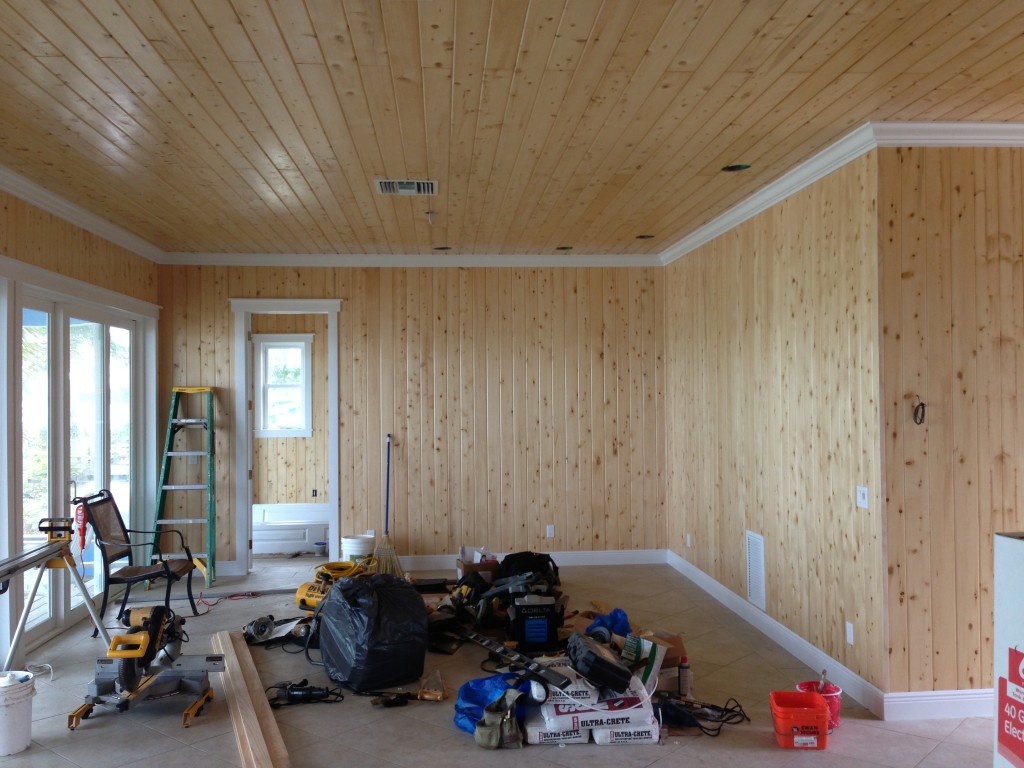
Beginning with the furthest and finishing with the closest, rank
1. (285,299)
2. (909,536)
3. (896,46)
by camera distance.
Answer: (285,299), (909,536), (896,46)

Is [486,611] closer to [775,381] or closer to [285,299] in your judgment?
[775,381]

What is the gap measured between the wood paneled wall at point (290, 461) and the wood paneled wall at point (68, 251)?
2360 mm

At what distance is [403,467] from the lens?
22.9 feet

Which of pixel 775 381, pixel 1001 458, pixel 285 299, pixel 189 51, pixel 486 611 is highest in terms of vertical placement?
pixel 189 51

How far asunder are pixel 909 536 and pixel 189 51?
4023 millimetres

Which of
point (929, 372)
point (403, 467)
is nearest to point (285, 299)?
point (403, 467)

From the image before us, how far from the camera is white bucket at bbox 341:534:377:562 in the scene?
21.5 feet

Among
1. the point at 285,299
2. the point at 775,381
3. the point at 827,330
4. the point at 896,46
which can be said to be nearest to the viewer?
the point at 896,46

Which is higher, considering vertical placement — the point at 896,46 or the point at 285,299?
the point at 896,46

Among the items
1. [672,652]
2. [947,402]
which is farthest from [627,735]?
[947,402]

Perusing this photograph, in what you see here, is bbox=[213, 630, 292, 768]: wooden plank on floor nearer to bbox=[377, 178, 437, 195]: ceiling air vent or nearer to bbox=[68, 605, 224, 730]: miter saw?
bbox=[68, 605, 224, 730]: miter saw

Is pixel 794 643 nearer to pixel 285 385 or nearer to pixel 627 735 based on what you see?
pixel 627 735

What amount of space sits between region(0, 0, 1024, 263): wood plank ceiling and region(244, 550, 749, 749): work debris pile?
2.64 meters

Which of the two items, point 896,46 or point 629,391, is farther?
point 629,391
